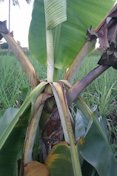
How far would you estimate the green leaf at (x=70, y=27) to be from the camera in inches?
50.8

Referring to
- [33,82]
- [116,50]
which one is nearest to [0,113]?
[33,82]

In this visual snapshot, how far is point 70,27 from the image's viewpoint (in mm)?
1326

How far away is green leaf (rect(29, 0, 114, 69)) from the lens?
1.29 m

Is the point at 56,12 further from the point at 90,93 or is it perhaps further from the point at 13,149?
the point at 90,93

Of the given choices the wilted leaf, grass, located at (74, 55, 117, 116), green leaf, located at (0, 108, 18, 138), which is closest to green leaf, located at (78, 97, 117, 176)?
the wilted leaf

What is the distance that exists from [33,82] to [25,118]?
17cm

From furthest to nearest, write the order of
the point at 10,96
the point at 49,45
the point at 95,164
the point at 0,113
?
the point at 10,96 < the point at 0,113 < the point at 49,45 < the point at 95,164

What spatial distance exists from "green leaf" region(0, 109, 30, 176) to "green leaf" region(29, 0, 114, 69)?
0.39 metres

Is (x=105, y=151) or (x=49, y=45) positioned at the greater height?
(x=49, y=45)

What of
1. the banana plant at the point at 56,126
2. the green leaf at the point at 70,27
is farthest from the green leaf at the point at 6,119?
the green leaf at the point at 70,27

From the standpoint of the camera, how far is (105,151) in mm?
961

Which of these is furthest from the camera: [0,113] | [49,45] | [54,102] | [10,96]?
[10,96]

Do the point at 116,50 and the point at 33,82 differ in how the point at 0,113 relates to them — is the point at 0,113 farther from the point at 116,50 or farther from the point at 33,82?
the point at 116,50

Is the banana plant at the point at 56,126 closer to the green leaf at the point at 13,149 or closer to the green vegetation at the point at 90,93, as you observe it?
the green leaf at the point at 13,149
